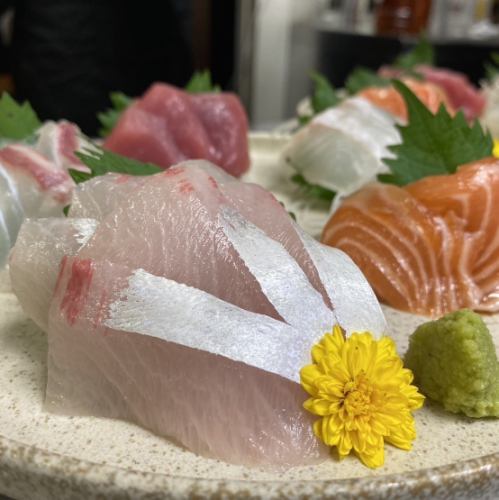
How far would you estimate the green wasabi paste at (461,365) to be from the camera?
3.31ft

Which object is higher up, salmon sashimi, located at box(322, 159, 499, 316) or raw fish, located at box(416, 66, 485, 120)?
salmon sashimi, located at box(322, 159, 499, 316)

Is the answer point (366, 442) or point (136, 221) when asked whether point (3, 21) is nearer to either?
point (136, 221)

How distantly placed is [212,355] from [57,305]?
0.89ft

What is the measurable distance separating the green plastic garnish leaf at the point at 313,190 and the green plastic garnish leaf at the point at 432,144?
15.2 inches

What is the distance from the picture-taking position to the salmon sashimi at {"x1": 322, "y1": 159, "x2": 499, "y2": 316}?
4.74 feet

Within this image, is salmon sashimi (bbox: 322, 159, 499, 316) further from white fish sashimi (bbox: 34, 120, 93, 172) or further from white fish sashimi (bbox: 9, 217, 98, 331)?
white fish sashimi (bbox: 34, 120, 93, 172)

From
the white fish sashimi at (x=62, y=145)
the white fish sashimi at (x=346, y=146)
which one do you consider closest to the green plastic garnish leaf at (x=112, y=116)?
the white fish sashimi at (x=62, y=145)

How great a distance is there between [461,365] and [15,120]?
1.48 metres

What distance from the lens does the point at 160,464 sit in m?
0.95

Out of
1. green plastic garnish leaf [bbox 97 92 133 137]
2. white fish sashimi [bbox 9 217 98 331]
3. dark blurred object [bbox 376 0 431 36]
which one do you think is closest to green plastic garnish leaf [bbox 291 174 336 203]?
green plastic garnish leaf [bbox 97 92 133 137]

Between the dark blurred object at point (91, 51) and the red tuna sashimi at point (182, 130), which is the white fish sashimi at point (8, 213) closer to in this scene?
the red tuna sashimi at point (182, 130)

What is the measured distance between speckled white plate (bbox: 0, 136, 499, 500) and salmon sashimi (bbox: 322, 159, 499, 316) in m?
0.39

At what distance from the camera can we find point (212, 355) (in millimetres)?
966

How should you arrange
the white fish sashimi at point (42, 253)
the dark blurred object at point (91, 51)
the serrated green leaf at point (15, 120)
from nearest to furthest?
the white fish sashimi at point (42, 253), the serrated green leaf at point (15, 120), the dark blurred object at point (91, 51)
